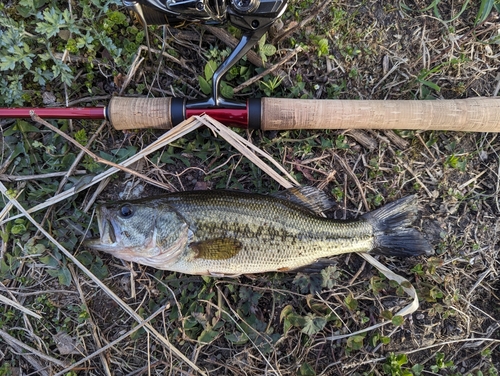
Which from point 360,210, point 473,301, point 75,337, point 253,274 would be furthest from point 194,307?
point 473,301

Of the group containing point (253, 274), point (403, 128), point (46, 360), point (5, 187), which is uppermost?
point (403, 128)

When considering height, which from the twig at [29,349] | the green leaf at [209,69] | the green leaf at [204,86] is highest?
the green leaf at [209,69]

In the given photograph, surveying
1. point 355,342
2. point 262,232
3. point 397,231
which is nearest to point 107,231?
point 262,232

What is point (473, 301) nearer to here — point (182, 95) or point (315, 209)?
point (315, 209)

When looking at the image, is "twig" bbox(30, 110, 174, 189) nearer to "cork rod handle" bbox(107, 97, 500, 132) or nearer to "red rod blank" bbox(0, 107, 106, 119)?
"red rod blank" bbox(0, 107, 106, 119)

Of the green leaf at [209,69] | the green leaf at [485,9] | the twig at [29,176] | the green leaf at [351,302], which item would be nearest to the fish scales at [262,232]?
the green leaf at [351,302]

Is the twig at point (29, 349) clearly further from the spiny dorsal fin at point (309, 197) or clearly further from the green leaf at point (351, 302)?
the green leaf at point (351, 302)
